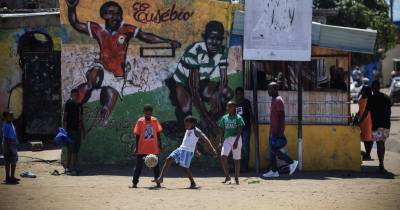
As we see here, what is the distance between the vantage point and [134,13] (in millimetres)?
A: 13961

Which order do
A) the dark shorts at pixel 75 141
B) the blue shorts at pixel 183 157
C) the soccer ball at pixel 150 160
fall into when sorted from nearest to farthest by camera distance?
the soccer ball at pixel 150 160 → the blue shorts at pixel 183 157 → the dark shorts at pixel 75 141

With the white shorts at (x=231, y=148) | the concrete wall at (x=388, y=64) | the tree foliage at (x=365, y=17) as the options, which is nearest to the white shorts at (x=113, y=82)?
the white shorts at (x=231, y=148)

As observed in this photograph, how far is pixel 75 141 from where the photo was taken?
1333cm

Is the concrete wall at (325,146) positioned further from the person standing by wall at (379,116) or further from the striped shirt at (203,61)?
the striped shirt at (203,61)

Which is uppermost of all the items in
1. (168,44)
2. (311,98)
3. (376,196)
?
(168,44)

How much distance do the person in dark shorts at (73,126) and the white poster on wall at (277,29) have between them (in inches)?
130

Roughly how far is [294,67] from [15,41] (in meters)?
7.17

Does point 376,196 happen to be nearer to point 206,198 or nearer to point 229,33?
point 206,198

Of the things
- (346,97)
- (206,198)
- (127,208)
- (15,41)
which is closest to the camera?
(127,208)

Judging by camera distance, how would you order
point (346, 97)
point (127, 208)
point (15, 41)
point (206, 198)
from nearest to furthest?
1. point (127, 208)
2. point (206, 198)
3. point (346, 97)
4. point (15, 41)

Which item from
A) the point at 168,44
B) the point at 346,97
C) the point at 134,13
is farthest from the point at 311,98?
the point at 134,13

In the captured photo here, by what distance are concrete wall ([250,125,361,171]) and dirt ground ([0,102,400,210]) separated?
318 millimetres

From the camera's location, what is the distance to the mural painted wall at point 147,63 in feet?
45.7

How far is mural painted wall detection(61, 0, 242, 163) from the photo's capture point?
548 inches
